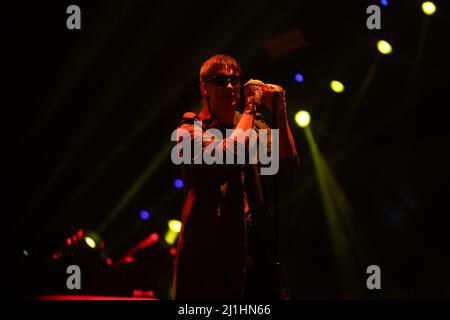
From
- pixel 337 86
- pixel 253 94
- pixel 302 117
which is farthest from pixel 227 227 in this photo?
pixel 337 86

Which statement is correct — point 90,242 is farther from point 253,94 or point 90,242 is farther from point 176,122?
point 253,94

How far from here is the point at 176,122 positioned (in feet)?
14.9

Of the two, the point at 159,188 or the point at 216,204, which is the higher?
the point at 159,188

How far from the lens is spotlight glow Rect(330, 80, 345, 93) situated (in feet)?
15.9

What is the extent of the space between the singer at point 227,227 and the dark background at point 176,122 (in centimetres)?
185

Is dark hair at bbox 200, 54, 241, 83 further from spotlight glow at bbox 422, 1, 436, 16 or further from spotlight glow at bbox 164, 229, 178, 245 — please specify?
spotlight glow at bbox 422, 1, 436, 16

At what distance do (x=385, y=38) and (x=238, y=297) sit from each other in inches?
141

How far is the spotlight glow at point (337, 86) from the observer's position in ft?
15.9

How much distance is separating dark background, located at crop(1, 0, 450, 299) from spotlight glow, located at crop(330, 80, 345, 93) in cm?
6

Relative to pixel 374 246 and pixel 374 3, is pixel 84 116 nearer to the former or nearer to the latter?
pixel 374 3

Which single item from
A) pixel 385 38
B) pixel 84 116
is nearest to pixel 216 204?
pixel 84 116

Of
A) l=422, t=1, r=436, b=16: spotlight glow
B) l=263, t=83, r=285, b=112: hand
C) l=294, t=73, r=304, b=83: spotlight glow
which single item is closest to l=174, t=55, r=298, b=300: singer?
l=263, t=83, r=285, b=112: hand

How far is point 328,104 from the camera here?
16.1ft

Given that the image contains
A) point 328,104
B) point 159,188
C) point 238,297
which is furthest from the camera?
point 328,104
